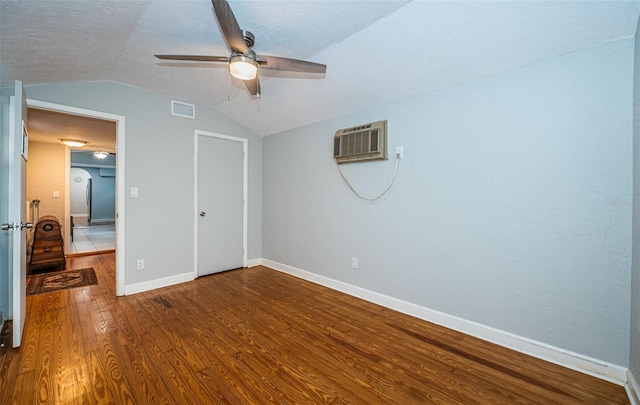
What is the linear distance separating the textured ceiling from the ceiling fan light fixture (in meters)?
0.32

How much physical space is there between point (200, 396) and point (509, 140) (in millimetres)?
2855

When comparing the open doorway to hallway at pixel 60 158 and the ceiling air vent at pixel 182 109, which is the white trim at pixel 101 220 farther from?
the ceiling air vent at pixel 182 109

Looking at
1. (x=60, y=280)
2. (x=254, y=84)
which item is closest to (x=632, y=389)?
(x=254, y=84)

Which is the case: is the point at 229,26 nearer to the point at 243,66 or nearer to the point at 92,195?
the point at 243,66

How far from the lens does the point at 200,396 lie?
5.19 feet

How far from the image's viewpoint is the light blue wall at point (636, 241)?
1521 millimetres

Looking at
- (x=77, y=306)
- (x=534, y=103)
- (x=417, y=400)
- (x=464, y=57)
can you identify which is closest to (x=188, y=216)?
(x=77, y=306)

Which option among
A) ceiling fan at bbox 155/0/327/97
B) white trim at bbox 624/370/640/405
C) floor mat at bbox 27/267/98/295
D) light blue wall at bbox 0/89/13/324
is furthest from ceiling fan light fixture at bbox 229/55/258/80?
floor mat at bbox 27/267/98/295

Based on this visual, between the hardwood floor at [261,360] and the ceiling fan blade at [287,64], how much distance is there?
2.24m

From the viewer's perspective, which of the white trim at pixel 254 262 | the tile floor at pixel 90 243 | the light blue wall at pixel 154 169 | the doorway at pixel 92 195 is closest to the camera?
the light blue wall at pixel 154 169

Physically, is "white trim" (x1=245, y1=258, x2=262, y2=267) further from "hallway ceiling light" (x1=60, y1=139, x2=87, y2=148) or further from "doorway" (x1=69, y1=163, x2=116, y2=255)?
"doorway" (x1=69, y1=163, x2=116, y2=255)

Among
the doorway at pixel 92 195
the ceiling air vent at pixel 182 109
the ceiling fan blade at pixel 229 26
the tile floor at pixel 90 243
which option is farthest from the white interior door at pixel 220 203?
the doorway at pixel 92 195

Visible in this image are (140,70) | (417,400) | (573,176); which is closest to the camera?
(417,400)

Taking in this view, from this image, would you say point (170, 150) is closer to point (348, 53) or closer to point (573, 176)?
A: point (348, 53)
